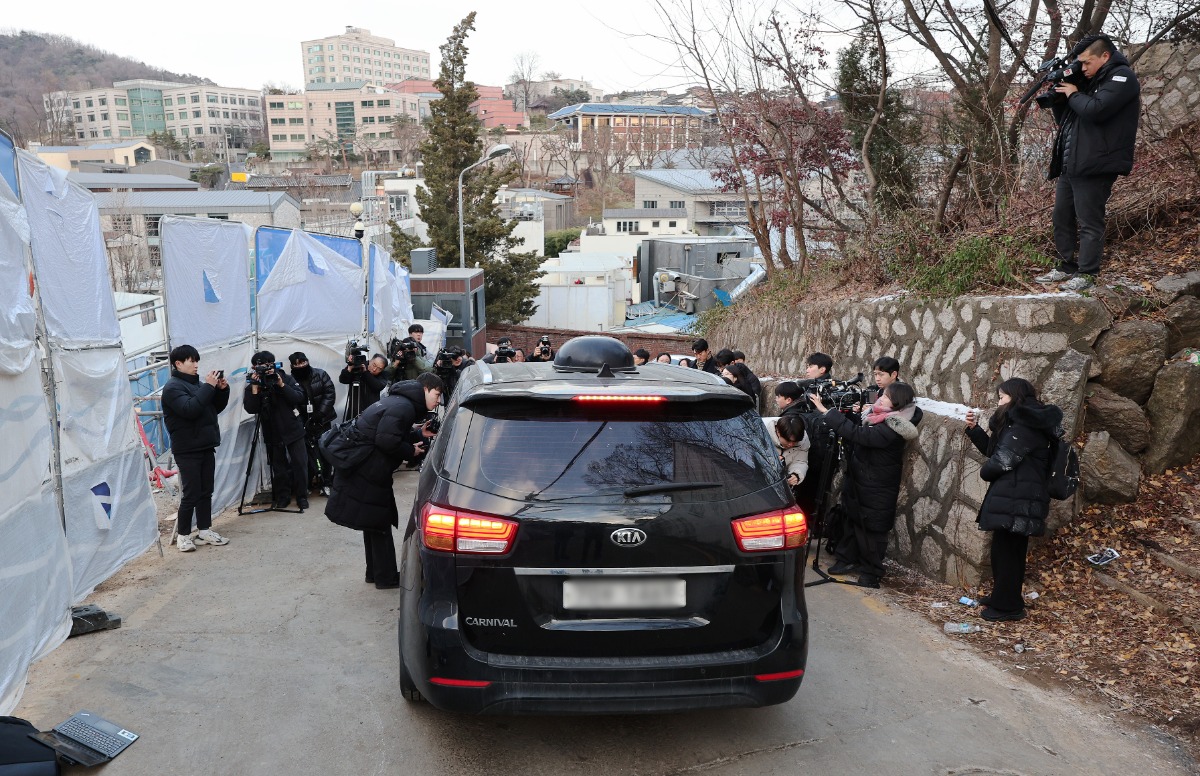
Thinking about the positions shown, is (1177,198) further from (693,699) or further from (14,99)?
(14,99)

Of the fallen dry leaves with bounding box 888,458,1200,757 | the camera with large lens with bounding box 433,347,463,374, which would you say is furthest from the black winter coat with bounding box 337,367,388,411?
the fallen dry leaves with bounding box 888,458,1200,757

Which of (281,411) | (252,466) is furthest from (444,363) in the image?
(252,466)

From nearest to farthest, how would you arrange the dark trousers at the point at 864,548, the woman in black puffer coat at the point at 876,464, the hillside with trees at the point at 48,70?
the woman in black puffer coat at the point at 876,464 < the dark trousers at the point at 864,548 < the hillside with trees at the point at 48,70

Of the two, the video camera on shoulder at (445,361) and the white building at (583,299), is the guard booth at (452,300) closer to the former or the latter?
the video camera on shoulder at (445,361)

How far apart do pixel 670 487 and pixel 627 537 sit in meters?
0.30

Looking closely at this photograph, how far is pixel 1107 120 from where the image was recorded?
6.32 metres

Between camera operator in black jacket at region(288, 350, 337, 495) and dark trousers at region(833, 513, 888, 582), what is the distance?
5.69 metres

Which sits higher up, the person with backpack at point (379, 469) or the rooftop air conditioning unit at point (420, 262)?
the rooftop air conditioning unit at point (420, 262)

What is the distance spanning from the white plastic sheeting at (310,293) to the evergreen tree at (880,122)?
7.52m

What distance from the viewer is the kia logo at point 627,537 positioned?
3.39 m

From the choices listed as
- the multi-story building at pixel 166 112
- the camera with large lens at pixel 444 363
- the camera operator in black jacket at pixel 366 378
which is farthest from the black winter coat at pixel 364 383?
the multi-story building at pixel 166 112

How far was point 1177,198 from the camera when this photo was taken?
733 cm

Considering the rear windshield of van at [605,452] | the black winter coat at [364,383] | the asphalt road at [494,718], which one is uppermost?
the rear windshield of van at [605,452]

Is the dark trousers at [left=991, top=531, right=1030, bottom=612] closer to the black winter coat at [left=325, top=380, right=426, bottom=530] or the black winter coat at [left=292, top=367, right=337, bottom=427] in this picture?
the black winter coat at [left=325, top=380, right=426, bottom=530]
